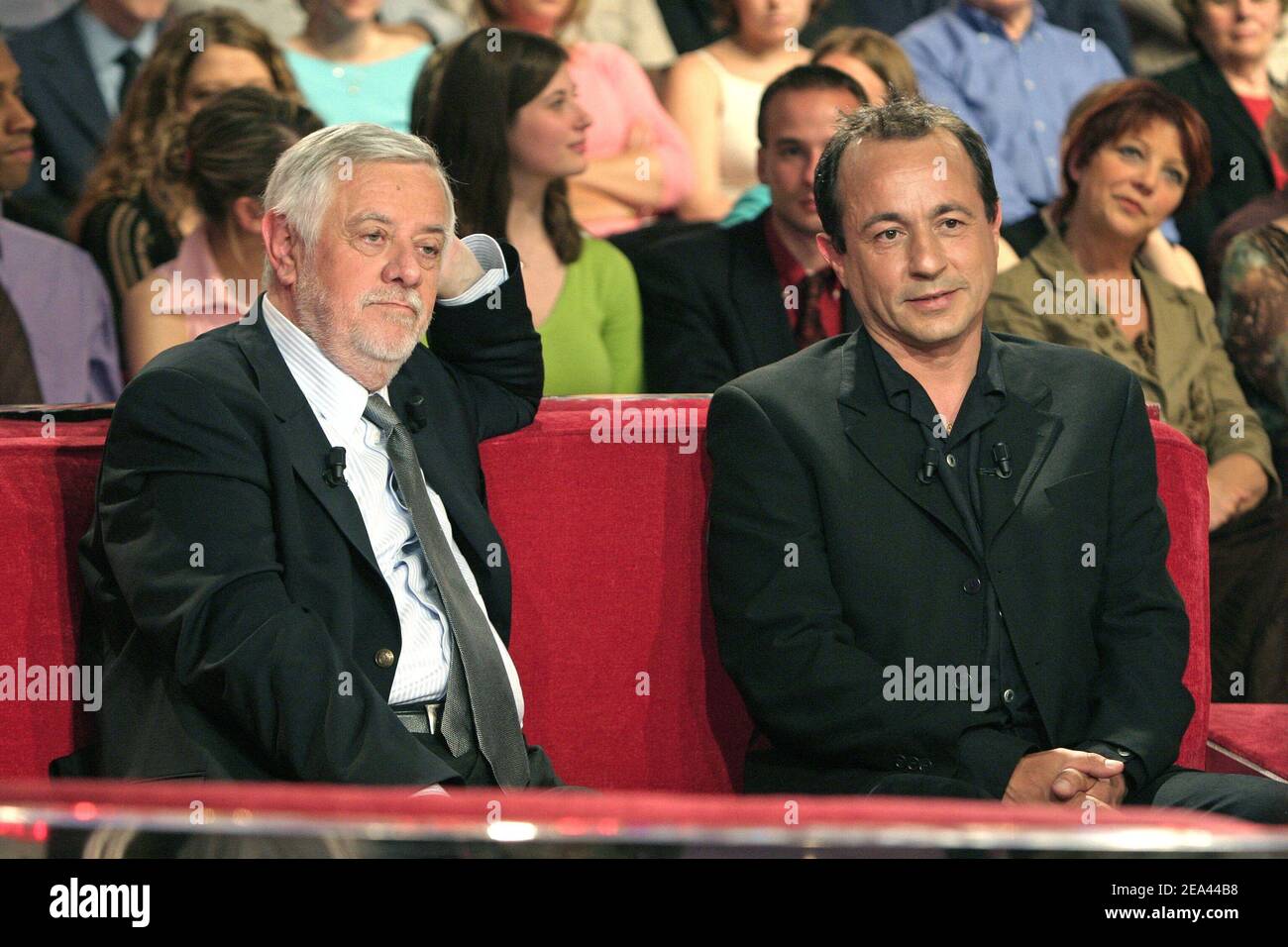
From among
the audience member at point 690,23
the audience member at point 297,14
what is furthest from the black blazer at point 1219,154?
the audience member at point 297,14

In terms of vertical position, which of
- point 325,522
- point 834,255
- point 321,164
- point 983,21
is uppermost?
point 983,21

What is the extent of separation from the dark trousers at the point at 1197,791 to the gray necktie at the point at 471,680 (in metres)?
0.43

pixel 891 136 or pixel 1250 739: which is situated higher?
pixel 891 136

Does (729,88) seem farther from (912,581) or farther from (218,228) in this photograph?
(912,581)

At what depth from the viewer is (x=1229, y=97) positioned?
3.76 metres

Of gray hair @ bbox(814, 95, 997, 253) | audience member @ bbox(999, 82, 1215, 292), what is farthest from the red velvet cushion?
audience member @ bbox(999, 82, 1215, 292)

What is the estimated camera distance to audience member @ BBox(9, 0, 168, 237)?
3578 mm

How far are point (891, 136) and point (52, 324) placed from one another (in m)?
2.23

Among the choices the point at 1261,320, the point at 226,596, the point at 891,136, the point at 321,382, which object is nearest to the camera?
the point at 226,596

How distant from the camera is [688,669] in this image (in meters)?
2.04

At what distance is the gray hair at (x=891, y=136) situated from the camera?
200 cm

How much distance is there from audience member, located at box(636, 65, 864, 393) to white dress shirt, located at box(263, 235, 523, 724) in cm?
150

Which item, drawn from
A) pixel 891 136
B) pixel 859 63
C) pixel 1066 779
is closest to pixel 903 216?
pixel 891 136
